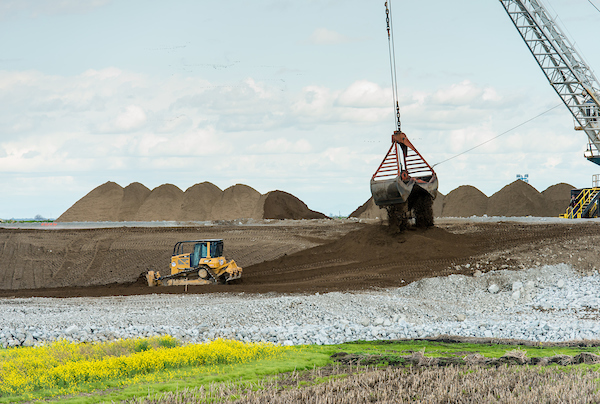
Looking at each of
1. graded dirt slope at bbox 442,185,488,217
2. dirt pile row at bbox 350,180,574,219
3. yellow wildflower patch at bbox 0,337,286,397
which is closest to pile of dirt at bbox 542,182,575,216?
dirt pile row at bbox 350,180,574,219

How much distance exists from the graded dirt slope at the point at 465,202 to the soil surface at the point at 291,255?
66.6ft

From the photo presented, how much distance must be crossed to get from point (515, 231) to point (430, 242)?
23.0 ft

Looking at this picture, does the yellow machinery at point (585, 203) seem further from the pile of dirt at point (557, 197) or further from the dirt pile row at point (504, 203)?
the pile of dirt at point (557, 197)

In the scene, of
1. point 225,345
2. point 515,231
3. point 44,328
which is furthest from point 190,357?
point 515,231

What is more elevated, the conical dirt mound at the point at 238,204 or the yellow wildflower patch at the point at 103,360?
the conical dirt mound at the point at 238,204

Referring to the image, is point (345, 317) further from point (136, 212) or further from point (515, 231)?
point (136, 212)

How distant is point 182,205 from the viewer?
56.4 meters

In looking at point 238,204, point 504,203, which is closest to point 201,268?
point 238,204

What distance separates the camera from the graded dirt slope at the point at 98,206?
2194 inches

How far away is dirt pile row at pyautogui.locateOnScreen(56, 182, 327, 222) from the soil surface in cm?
1639

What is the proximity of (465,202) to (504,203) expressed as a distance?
4028mm

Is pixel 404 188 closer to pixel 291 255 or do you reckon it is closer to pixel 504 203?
pixel 291 255

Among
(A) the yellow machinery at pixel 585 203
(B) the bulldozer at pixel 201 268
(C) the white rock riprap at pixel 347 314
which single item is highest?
(A) the yellow machinery at pixel 585 203

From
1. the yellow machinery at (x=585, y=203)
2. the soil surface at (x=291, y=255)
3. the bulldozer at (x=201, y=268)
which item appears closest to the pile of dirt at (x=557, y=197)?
the yellow machinery at (x=585, y=203)
